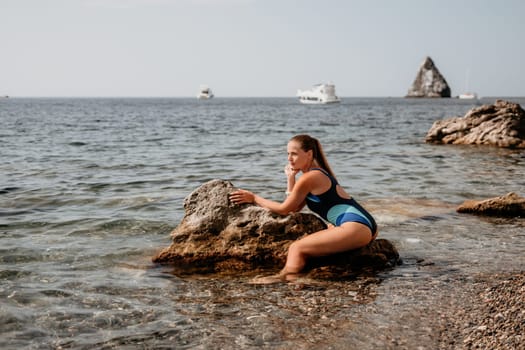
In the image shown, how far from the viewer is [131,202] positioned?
36.9 feet

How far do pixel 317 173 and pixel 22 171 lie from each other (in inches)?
482

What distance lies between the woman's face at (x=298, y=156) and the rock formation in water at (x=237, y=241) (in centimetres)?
80

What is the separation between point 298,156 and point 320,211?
2.46 feet

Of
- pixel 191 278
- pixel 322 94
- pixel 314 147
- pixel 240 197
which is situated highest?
pixel 322 94

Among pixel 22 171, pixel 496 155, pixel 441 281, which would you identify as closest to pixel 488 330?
pixel 441 281

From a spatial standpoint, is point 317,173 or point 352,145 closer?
point 317,173

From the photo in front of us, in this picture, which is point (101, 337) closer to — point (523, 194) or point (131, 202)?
point (131, 202)

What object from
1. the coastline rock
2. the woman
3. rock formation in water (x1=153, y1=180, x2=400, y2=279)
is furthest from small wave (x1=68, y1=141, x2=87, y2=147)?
the woman

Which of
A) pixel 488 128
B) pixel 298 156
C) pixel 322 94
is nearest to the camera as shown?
pixel 298 156

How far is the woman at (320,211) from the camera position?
632 cm

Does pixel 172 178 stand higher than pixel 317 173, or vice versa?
pixel 317 173

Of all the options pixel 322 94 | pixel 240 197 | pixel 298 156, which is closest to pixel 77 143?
pixel 240 197

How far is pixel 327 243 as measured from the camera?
20.7 feet

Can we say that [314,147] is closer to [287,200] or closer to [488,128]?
[287,200]
